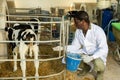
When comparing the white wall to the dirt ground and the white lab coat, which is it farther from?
the white lab coat

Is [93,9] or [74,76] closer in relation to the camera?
[74,76]

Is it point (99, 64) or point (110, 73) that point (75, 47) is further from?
point (110, 73)

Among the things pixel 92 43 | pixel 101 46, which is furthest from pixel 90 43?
pixel 101 46

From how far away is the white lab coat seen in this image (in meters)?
3.29

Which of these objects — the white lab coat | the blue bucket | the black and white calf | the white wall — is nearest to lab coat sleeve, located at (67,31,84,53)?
the white lab coat

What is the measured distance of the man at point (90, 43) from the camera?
323 centimetres

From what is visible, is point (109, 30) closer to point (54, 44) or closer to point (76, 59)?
point (54, 44)

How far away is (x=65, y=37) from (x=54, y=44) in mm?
1840

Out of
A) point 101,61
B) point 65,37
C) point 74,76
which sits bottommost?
point 74,76

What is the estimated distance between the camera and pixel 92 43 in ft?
11.5

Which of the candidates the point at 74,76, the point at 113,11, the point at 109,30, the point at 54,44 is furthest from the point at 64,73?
the point at 113,11

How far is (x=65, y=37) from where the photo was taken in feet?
11.1

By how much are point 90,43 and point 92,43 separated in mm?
29

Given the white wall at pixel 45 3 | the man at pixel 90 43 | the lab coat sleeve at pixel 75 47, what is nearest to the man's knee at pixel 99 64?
the man at pixel 90 43
